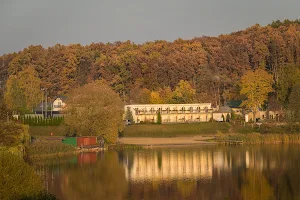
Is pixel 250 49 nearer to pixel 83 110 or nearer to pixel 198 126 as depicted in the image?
pixel 198 126

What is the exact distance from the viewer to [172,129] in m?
84.1

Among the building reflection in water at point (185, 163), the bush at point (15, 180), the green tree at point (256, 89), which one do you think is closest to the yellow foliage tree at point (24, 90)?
the green tree at point (256, 89)

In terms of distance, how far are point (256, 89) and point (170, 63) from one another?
82.1 ft

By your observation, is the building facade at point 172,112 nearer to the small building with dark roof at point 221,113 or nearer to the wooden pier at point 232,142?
the small building with dark roof at point 221,113

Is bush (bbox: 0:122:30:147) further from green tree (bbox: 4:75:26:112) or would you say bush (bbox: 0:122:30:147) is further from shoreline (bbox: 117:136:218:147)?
green tree (bbox: 4:75:26:112)

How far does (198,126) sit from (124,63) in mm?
40213

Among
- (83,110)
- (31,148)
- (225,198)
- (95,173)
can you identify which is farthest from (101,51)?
(225,198)

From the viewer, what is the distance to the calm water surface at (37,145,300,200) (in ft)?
132

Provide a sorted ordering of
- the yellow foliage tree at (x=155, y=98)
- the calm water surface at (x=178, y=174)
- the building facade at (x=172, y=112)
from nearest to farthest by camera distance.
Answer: the calm water surface at (x=178, y=174)
the building facade at (x=172, y=112)
the yellow foliage tree at (x=155, y=98)

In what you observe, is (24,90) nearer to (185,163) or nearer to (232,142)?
(232,142)

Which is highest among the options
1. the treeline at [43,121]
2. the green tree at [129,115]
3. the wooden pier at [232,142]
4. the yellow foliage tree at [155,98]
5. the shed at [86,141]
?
the yellow foliage tree at [155,98]

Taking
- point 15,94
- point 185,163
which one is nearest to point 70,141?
point 185,163

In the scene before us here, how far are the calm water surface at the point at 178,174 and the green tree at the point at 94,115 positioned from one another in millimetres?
4881

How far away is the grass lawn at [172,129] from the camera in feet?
269
